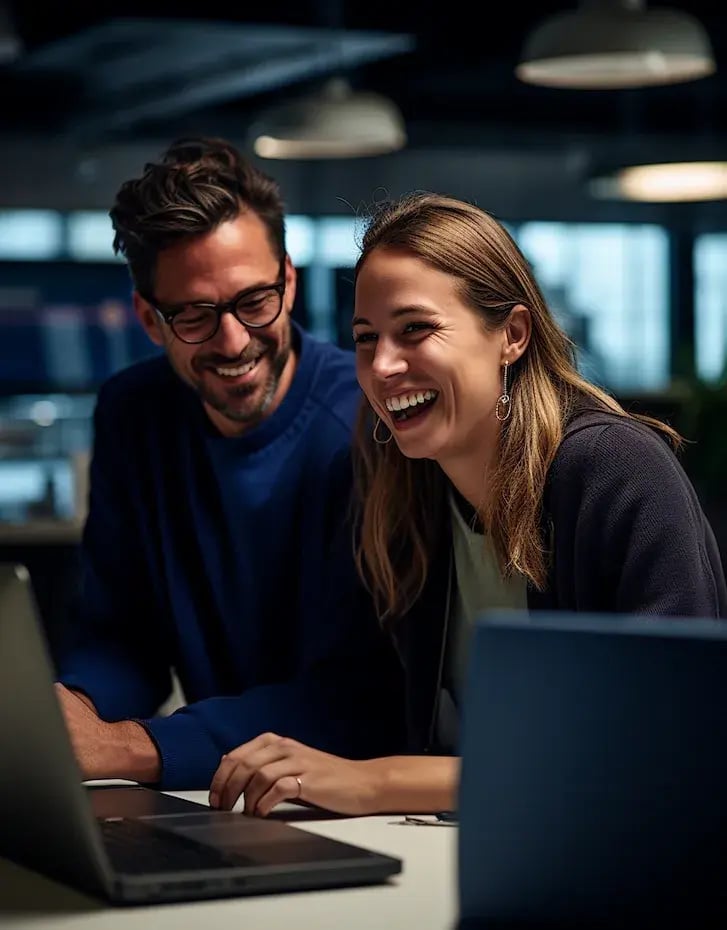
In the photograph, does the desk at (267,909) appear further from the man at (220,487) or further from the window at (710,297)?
the window at (710,297)

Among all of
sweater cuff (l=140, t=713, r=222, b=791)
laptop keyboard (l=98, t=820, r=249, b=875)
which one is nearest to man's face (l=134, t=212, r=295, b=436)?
sweater cuff (l=140, t=713, r=222, b=791)

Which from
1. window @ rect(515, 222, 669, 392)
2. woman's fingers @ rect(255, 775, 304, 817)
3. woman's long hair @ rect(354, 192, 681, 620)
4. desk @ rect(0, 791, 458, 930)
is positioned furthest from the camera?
window @ rect(515, 222, 669, 392)

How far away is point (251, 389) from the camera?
2.25 metres

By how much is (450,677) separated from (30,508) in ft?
14.0

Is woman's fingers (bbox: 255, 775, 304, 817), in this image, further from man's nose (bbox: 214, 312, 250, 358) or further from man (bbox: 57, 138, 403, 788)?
man's nose (bbox: 214, 312, 250, 358)

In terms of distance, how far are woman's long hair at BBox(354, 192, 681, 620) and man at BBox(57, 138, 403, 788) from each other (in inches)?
4.6

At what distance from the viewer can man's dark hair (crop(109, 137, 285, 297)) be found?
7.38 feet

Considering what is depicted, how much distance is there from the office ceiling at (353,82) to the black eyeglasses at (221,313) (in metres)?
5.74

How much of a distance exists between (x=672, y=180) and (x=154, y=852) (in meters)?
6.43

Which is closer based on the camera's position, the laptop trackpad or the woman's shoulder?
the laptop trackpad

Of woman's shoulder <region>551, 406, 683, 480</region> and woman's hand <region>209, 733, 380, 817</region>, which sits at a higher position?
woman's shoulder <region>551, 406, 683, 480</region>

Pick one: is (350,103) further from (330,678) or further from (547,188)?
(547,188)

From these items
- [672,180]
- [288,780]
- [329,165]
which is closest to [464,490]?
[288,780]

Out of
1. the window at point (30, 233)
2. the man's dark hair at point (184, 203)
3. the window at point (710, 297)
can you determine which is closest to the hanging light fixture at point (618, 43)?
the man's dark hair at point (184, 203)
